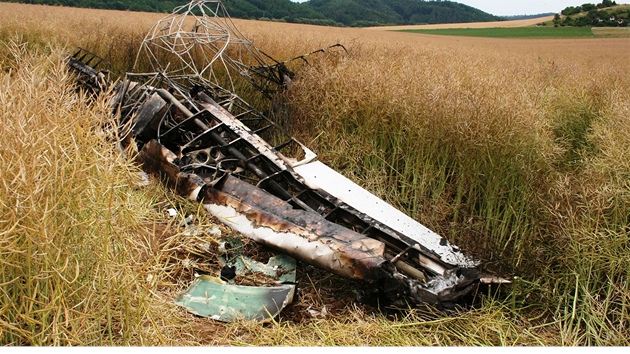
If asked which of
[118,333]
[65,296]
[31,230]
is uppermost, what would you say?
[31,230]

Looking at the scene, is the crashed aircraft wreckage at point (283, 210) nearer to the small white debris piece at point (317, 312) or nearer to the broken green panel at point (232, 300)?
the broken green panel at point (232, 300)

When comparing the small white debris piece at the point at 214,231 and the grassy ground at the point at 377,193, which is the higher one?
the grassy ground at the point at 377,193

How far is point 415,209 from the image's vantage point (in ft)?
13.3

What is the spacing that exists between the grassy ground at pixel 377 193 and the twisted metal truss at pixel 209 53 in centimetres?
53

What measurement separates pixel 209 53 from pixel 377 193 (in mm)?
4684

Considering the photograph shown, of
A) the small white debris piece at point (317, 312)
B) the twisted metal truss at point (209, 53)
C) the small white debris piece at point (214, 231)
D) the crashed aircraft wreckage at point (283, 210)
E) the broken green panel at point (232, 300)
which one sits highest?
the twisted metal truss at point (209, 53)

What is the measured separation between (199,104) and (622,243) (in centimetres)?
390

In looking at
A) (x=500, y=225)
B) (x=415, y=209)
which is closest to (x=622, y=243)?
(x=500, y=225)

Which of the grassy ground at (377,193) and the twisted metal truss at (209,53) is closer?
the grassy ground at (377,193)

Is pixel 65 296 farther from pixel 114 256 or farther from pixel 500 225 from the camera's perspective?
pixel 500 225

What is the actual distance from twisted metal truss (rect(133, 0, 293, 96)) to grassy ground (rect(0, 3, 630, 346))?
53 cm

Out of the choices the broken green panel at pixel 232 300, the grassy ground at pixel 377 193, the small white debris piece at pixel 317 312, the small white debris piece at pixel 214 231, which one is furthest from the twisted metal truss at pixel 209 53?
the small white debris piece at pixel 317 312

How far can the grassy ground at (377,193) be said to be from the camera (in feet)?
5.28

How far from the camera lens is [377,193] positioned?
4332 mm
